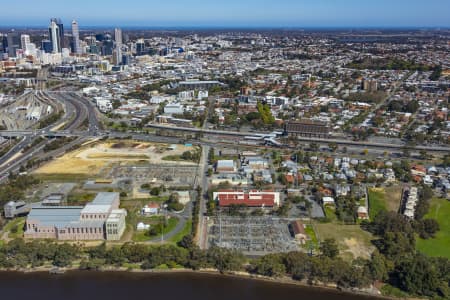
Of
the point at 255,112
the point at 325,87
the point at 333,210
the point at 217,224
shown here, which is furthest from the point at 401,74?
the point at 217,224

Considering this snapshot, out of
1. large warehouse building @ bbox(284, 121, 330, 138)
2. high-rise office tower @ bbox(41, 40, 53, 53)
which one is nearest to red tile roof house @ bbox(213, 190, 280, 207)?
large warehouse building @ bbox(284, 121, 330, 138)

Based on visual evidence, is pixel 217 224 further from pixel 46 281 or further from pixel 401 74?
pixel 401 74

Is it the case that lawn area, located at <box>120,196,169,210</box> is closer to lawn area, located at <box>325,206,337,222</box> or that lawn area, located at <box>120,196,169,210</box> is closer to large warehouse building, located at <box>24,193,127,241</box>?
large warehouse building, located at <box>24,193,127,241</box>

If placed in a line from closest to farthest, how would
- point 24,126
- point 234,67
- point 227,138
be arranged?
1. point 227,138
2. point 24,126
3. point 234,67

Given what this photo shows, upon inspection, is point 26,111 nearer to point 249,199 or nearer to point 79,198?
point 79,198

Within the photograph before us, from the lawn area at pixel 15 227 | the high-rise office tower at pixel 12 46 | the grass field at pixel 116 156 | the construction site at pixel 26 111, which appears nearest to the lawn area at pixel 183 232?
the lawn area at pixel 15 227

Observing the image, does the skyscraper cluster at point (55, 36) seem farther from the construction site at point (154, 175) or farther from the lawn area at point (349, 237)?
the lawn area at point (349, 237)

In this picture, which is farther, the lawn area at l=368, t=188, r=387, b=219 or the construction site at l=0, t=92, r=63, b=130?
the construction site at l=0, t=92, r=63, b=130
